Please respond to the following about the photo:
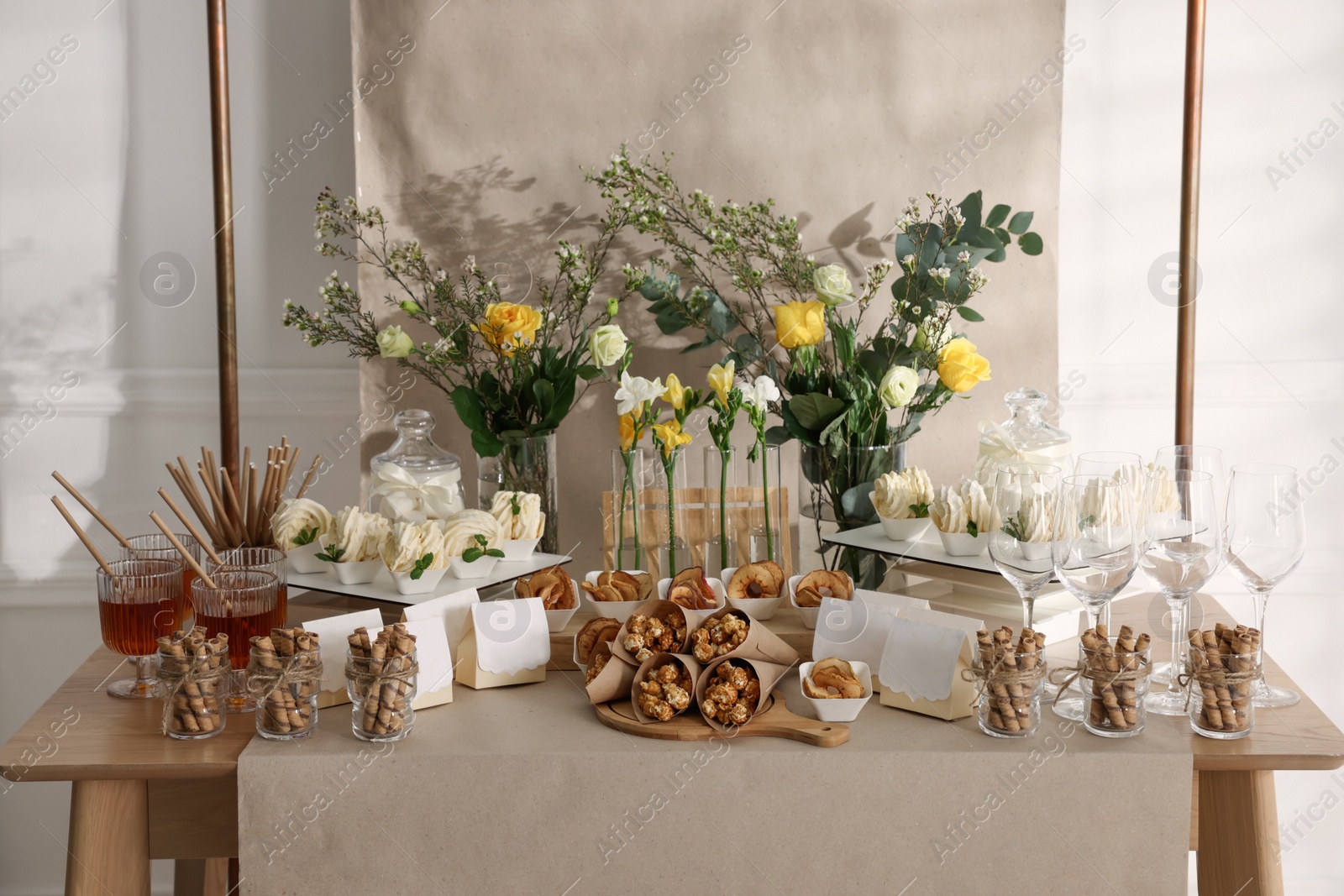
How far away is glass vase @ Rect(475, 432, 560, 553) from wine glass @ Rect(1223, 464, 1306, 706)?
831mm

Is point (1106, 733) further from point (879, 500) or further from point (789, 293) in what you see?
point (789, 293)

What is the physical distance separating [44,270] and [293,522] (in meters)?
0.90

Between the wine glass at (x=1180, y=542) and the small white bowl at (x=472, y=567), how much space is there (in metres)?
0.72

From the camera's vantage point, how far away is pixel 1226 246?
1836mm

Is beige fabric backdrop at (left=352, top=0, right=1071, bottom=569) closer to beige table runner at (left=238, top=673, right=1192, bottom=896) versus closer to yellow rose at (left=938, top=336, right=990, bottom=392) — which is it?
yellow rose at (left=938, top=336, right=990, bottom=392)

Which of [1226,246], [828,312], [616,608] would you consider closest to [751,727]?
[616,608]

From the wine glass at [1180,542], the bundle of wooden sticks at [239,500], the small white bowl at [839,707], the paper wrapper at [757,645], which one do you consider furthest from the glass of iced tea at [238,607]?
the wine glass at [1180,542]

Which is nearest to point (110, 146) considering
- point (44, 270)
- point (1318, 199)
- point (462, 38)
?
point (44, 270)

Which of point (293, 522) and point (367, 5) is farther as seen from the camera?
point (367, 5)

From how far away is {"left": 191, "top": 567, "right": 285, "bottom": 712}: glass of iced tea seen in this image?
111 cm

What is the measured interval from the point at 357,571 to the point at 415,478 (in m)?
0.19

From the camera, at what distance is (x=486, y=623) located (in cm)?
113

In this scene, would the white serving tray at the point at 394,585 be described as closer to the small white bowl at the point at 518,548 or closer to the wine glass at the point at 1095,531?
the small white bowl at the point at 518,548

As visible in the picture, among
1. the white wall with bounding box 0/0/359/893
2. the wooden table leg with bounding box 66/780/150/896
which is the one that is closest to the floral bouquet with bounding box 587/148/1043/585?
the white wall with bounding box 0/0/359/893
